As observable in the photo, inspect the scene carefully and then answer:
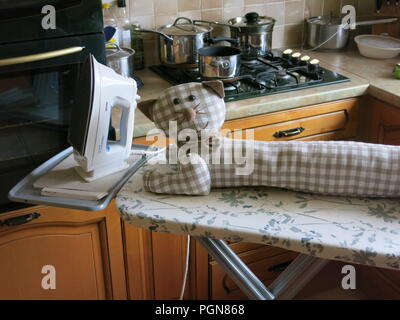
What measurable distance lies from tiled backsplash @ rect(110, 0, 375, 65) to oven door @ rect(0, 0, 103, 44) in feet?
2.09

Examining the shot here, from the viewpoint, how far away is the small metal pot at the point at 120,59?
1.64m

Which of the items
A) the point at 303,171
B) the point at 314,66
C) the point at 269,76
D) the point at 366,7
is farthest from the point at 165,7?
the point at 303,171

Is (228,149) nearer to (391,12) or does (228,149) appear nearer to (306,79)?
(306,79)

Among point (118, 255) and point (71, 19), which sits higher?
point (71, 19)

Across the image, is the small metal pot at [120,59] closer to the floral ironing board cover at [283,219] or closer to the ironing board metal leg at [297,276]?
the floral ironing board cover at [283,219]

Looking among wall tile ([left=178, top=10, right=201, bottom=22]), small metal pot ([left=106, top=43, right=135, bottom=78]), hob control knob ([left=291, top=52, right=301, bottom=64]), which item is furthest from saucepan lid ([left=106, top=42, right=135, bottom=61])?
hob control knob ([left=291, top=52, right=301, bottom=64])

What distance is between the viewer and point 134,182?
A: 3.42ft

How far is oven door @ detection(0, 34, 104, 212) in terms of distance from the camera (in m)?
1.28

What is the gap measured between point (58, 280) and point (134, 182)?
2.27 ft

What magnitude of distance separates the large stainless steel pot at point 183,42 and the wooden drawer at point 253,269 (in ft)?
2.52

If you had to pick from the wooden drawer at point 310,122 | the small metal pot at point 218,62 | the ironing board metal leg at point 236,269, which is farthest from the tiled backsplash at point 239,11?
the ironing board metal leg at point 236,269

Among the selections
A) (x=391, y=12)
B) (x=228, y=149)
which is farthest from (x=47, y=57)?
(x=391, y=12)

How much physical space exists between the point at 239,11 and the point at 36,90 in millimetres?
1087

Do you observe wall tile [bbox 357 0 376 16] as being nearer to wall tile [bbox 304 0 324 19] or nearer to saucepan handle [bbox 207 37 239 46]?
wall tile [bbox 304 0 324 19]
